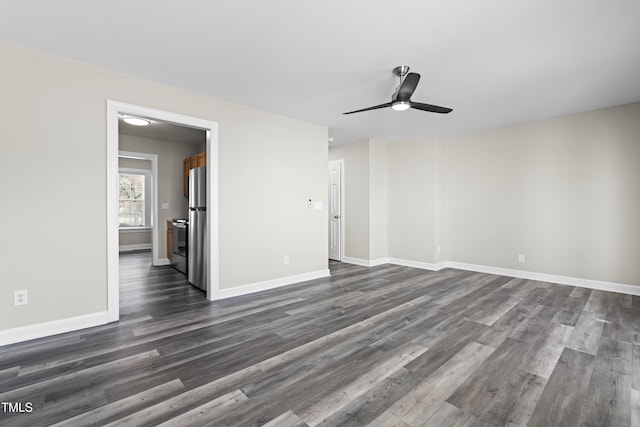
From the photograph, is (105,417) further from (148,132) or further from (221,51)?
(148,132)

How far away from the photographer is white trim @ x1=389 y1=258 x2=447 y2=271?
545 cm

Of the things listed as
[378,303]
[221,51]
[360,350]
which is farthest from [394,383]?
[221,51]

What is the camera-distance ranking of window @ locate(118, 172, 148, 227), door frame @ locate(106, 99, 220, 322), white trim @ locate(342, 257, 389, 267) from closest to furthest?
door frame @ locate(106, 99, 220, 322)
white trim @ locate(342, 257, 389, 267)
window @ locate(118, 172, 148, 227)

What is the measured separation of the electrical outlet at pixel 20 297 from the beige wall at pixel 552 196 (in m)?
5.97

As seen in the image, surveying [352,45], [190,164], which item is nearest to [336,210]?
[190,164]

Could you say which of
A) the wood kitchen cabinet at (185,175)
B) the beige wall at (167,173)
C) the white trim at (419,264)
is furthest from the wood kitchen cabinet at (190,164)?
the white trim at (419,264)

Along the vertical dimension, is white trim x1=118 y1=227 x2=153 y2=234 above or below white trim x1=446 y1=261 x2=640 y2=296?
above

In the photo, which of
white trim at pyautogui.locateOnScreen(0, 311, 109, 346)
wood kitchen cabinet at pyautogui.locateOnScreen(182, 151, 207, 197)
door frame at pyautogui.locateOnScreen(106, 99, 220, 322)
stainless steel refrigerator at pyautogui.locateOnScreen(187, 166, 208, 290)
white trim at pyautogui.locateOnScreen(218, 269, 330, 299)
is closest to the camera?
white trim at pyautogui.locateOnScreen(0, 311, 109, 346)

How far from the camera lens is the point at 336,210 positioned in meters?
6.45

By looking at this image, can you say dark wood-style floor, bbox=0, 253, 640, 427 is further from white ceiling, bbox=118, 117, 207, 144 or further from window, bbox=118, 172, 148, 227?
window, bbox=118, 172, 148, 227

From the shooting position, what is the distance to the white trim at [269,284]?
3.77 metres

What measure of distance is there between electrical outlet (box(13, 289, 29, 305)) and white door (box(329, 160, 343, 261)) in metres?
4.82

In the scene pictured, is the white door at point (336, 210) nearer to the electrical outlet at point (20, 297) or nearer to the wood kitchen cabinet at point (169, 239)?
the wood kitchen cabinet at point (169, 239)

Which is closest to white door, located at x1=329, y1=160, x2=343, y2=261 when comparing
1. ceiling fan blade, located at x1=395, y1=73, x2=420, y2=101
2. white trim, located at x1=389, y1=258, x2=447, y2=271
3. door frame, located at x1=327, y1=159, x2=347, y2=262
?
door frame, located at x1=327, y1=159, x2=347, y2=262
